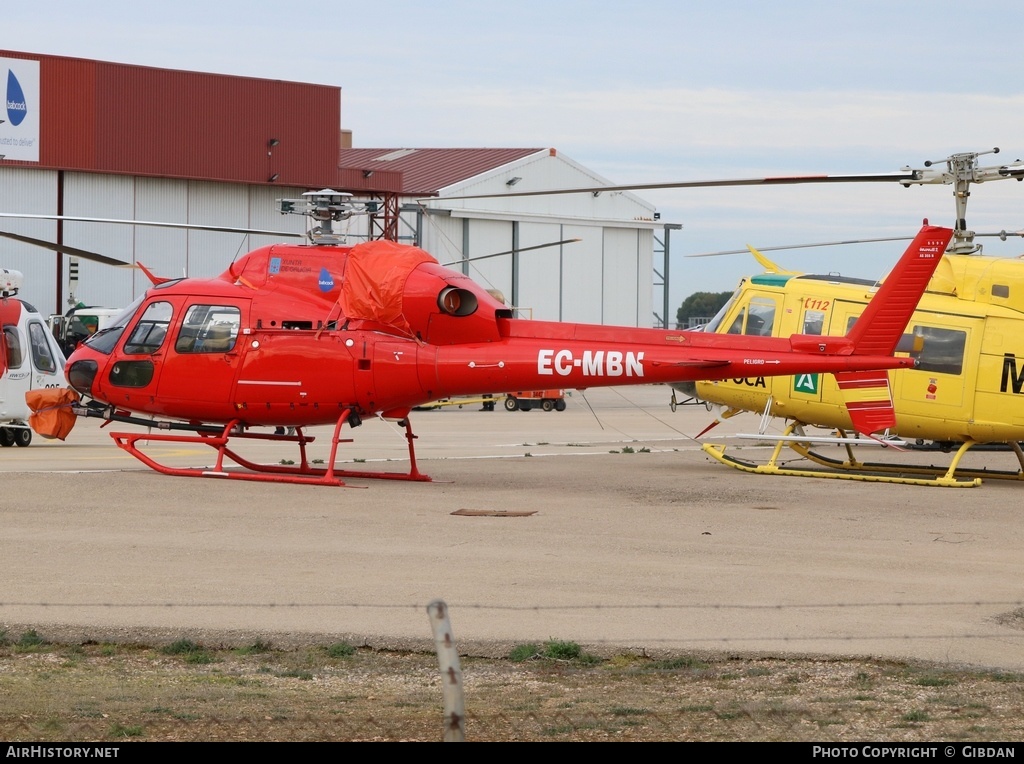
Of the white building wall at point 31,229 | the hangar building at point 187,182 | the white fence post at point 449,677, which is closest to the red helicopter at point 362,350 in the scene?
the white fence post at point 449,677

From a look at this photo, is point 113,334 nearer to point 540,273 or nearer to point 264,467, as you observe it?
point 264,467

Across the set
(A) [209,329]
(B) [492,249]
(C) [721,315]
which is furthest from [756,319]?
(B) [492,249]

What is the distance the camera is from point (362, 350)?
1698 centimetres

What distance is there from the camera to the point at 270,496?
51.9ft

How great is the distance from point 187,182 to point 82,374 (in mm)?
31933

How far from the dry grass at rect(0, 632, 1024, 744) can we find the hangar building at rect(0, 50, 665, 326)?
1268 inches

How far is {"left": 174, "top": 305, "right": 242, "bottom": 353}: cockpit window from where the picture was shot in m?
17.4

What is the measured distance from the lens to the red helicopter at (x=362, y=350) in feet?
52.7

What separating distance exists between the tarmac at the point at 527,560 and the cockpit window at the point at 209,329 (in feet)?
5.76

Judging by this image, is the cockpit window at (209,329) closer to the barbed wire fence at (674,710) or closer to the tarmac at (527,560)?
the tarmac at (527,560)
